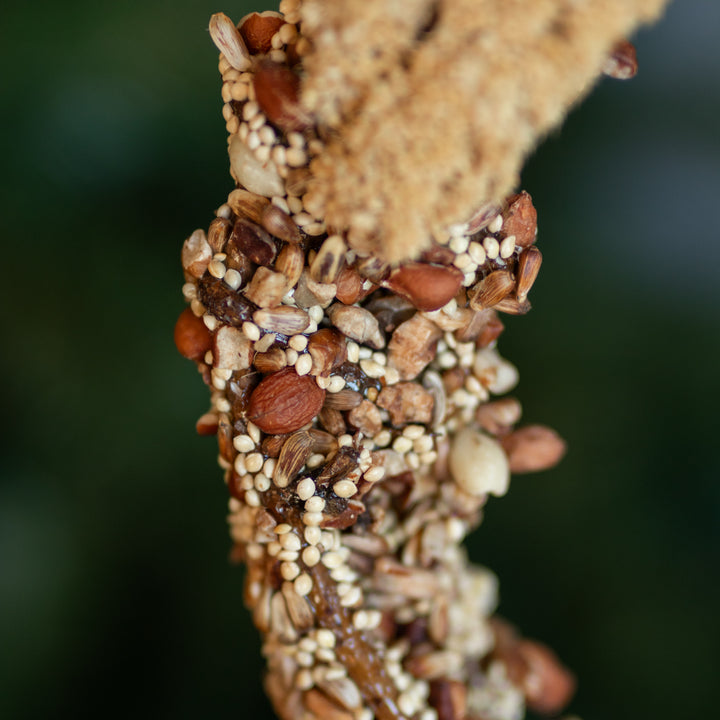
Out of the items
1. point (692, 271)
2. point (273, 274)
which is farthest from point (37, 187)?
point (692, 271)

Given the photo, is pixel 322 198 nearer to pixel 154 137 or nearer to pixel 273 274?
pixel 273 274

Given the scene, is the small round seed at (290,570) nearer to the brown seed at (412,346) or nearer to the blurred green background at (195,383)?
the brown seed at (412,346)

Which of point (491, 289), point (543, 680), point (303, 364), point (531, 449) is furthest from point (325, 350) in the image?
point (543, 680)

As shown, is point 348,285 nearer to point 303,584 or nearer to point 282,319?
point 282,319

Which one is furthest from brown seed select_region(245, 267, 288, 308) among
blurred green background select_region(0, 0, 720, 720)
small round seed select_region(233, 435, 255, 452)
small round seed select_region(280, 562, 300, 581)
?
blurred green background select_region(0, 0, 720, 720)

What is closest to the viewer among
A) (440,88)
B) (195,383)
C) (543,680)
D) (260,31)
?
(440,88)

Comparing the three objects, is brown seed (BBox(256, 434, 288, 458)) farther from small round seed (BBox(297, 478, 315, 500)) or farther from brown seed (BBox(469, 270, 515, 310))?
brown seed (BBox(469, 270, 515, 310))
